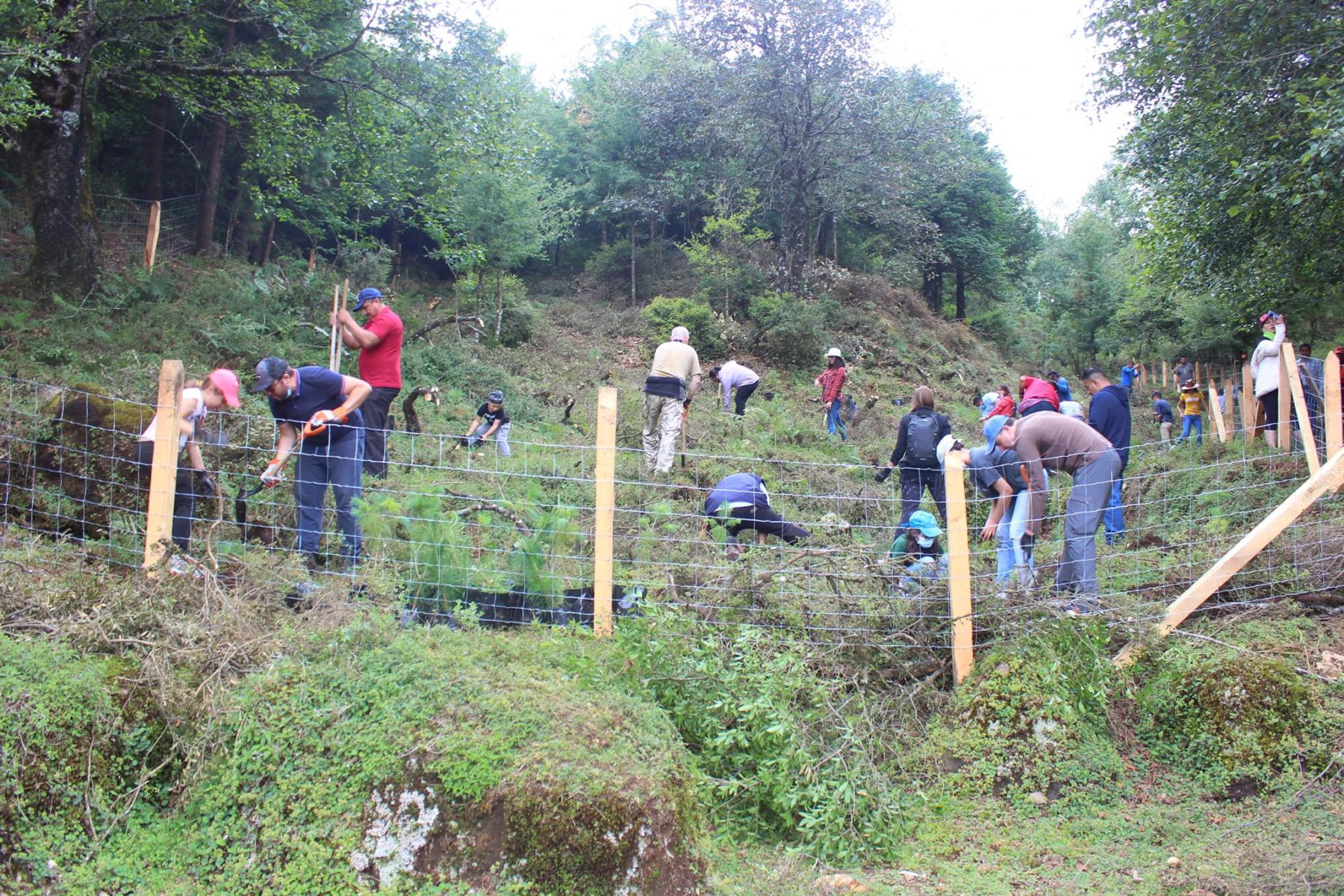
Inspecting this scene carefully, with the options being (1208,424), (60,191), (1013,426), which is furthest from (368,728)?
(1208,424)

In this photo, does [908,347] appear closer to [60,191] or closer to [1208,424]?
[1208,424]

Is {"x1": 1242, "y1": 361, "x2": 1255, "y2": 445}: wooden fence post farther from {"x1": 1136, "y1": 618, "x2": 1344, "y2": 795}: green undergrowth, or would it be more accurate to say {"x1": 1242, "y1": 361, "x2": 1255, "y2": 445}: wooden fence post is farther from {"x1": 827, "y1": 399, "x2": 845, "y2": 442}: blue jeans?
{"x1": 1136, "y1": 618, "x2": 1344, "y2": 795}: green undergrowth

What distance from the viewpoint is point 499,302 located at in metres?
21.4

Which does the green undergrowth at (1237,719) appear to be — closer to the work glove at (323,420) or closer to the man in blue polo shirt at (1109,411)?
the man in blue polo shirt at (1109,411)

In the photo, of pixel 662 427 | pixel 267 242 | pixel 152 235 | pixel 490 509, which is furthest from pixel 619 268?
pixel 490 509

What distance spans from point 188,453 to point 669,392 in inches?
201

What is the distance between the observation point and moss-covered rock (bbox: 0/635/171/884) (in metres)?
3.67

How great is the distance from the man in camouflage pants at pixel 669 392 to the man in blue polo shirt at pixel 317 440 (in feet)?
13.6

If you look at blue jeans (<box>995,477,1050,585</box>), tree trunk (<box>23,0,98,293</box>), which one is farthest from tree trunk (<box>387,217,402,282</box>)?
blue jeans (<box>995,477,1050,585</box>)

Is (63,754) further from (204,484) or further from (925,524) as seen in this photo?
(925,524)

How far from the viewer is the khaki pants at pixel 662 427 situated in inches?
381

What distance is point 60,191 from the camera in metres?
12.6

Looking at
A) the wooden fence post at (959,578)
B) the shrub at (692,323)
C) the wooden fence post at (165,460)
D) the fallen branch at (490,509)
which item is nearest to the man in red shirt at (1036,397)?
the wooden fence post at (959,578)

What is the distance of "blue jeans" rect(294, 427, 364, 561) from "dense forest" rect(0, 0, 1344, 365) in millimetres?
7986
